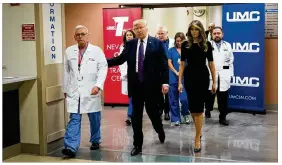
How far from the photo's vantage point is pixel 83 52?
4508 millimetres

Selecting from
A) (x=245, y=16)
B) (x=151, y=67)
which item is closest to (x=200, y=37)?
(x=151, y=67)

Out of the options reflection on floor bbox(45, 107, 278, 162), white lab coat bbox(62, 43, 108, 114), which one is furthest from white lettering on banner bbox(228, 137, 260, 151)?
white lab coat bbox(62, 43, 108, 114)

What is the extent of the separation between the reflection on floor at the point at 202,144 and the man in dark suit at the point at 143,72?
0.32 meters

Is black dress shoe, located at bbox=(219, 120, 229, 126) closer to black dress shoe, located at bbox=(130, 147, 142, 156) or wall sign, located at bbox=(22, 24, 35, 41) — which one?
black dress shoe, located at bbox=(130, 147, 142, 156)

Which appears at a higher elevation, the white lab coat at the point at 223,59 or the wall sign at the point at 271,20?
the wall sign at the point at 271,20

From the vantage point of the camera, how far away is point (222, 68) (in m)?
6.25

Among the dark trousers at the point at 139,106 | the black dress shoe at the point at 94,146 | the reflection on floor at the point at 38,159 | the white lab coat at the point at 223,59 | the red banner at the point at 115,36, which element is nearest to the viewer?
the reflection on floor at the point at 38,159

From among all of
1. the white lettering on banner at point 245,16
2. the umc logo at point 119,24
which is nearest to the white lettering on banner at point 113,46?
the umc logo at point 119,24

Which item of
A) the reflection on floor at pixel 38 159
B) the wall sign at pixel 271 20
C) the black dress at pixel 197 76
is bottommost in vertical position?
the reflection on floor at pixel 38 159

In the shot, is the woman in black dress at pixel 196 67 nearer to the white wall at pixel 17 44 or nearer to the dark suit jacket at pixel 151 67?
the dark suit jacket at pixel 151 67

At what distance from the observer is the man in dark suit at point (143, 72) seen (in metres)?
4.47

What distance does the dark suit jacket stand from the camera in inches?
176

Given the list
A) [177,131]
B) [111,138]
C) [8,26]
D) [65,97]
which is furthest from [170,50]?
[8,26]

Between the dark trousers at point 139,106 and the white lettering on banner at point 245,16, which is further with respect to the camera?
the white lettering on banner at point 245,16
